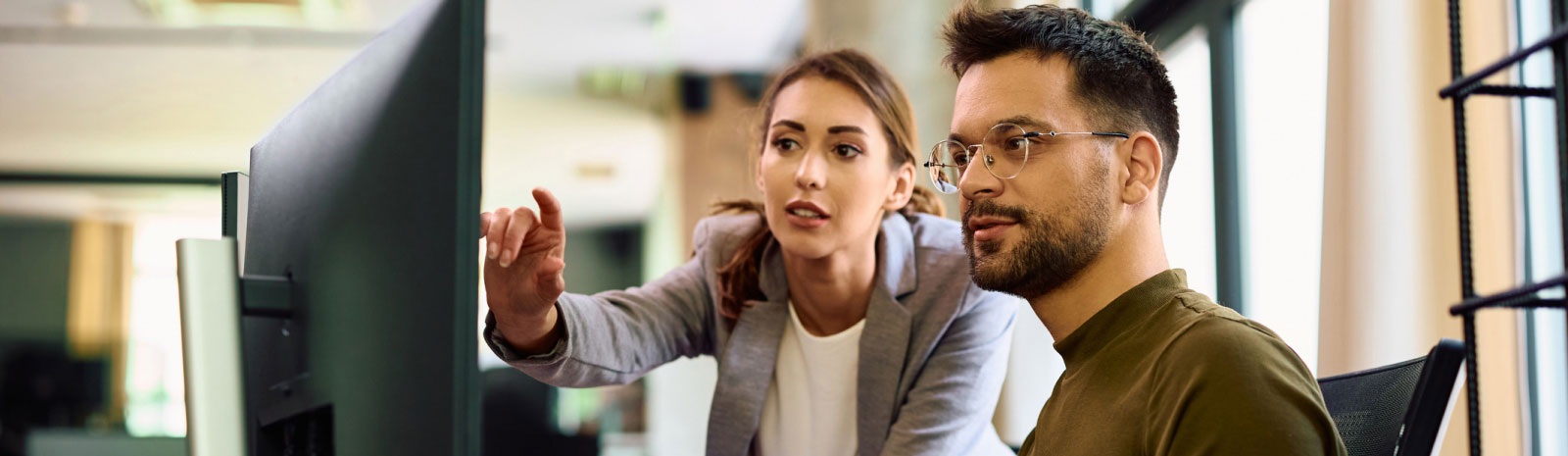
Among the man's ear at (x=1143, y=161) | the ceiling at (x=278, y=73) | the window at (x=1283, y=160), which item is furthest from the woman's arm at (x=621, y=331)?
the ceiling at (x=278, y=73)

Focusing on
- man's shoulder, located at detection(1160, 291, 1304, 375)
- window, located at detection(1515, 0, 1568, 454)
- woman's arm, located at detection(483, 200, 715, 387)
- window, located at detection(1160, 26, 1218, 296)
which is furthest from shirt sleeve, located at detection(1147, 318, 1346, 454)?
window, located at detection(1160, 26, 1218, 296)

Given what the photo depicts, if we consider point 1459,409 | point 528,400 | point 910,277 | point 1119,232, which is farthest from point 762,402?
point 528,400

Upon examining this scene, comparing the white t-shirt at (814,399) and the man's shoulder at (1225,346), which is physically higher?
the man's shoulder at (1225,346)

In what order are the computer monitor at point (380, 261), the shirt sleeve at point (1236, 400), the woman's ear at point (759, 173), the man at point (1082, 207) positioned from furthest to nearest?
the woman's ear at point (759, 173) → the man at point (1082, 207) → the shirt sleeve at point (1236, 400) → the computer monitor at point (380, 261)

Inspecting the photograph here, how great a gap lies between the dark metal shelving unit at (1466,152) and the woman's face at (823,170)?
1045 mm

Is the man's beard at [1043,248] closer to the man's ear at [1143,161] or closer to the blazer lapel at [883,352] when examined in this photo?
the man's ear at [1143,161]

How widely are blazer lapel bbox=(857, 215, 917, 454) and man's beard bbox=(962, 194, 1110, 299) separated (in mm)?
543

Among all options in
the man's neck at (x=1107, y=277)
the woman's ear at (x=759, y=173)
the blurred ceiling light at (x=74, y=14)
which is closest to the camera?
the man's neck at (x=1107, y=277)

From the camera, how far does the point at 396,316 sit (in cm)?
69

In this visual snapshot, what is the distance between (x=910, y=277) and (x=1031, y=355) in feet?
5.00

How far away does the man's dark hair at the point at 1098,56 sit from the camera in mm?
1229

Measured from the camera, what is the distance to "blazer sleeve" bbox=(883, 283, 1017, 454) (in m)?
1.69

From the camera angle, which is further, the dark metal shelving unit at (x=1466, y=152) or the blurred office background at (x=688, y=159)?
the blurred office background at (x=688, y=159)

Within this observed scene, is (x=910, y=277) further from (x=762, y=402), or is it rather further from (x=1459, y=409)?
(x=1459, y=409)
